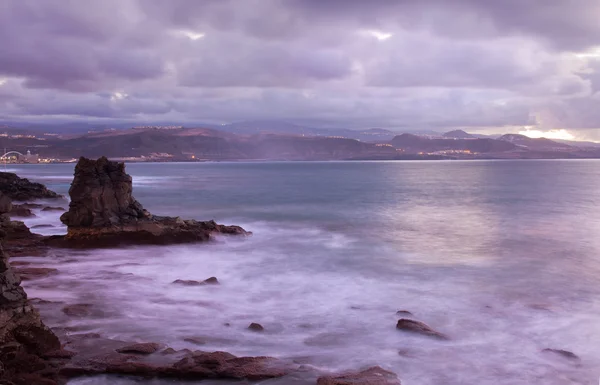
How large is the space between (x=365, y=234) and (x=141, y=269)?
37.6 feet

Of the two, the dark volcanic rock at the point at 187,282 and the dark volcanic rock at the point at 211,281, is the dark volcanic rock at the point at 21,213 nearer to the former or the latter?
the dark volcanic rock at the point at 187,282

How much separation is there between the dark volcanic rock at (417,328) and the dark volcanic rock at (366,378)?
6.49 ft

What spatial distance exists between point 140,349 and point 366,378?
3.37m

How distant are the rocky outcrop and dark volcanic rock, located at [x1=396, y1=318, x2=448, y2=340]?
28.7 m

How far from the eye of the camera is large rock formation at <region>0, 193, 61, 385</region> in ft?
20.9

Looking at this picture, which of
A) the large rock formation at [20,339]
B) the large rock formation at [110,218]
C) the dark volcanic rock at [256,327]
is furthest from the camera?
the large rock formation at [110,218]

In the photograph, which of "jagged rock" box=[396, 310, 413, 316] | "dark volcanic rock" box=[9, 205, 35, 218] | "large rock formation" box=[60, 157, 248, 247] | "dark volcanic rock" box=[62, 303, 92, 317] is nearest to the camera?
"dark volcanic rock" box=[62, 303, 92, 317]

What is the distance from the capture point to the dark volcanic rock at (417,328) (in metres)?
8.86

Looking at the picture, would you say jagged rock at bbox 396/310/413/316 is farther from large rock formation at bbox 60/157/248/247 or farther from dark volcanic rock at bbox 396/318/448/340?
large rock formation at bbox 60/157/248/247

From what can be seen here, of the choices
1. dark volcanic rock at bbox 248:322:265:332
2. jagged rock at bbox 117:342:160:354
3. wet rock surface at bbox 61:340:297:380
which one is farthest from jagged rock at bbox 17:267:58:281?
dark volcanic rock at bbox 248:322:265:332

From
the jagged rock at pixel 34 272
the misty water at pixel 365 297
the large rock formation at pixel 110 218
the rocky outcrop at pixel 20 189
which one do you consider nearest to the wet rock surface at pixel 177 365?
the misty water at pixel 365 297

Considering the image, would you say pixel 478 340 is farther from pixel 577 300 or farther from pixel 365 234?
pixel 365 234

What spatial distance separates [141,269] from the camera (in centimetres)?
1391

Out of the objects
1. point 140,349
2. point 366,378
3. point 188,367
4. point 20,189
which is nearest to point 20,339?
point 140,349
